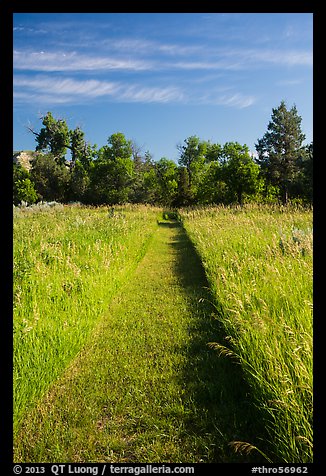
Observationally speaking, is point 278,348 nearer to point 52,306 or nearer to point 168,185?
point 52,306

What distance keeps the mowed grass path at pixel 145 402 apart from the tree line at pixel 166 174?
1145 inches

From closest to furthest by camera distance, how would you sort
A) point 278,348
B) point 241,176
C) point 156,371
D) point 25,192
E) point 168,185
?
point 278,348 → point 156,371 → point 241,176 → point 25,192 → point 168,185

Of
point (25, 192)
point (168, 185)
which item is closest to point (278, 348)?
point (168, 185)

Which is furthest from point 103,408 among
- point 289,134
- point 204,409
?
point 289,134

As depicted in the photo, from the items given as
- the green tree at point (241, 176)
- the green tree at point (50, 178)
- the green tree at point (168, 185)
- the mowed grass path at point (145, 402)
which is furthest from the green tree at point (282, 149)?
the mowed grass path at point (145, 402)

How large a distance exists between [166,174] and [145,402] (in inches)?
1838

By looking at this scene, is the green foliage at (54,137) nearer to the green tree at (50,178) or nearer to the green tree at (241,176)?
the green tree at (50,178)

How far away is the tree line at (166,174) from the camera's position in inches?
1339

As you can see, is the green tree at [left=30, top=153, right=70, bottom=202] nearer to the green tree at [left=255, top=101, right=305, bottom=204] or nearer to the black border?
the green tree at [left=255, top=101, right=305, bottom=204]

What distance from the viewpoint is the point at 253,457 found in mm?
2342

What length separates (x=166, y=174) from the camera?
158 feet
